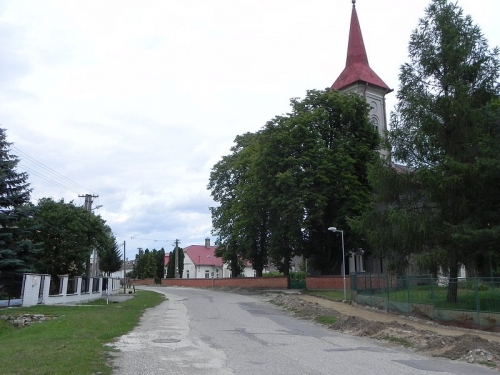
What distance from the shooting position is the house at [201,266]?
97.0m

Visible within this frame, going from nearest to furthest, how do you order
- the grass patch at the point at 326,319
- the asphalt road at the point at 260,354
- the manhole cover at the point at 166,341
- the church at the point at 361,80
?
the asphalt road at the point at 260,354, the manhole cover at the point at 166,341, the grass patch at the point at 326,319, the church at the point at 361,80

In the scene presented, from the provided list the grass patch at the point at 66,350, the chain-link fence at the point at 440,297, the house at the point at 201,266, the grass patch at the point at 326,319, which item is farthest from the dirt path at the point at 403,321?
the house at the point at 201,266

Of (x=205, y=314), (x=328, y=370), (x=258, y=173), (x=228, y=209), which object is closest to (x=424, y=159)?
(x=205, y=314)

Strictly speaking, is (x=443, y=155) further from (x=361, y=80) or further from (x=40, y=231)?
(x=361, y=80)

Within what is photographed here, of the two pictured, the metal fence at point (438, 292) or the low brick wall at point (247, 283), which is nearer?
the metal fence at point (438, 292)

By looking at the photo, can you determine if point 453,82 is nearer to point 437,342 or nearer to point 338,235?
point 437,342

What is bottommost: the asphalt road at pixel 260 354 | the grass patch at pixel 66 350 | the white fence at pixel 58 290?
the asphalt road at pixel 260 354

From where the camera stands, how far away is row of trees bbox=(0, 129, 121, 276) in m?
28.2

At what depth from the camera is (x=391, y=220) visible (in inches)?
862

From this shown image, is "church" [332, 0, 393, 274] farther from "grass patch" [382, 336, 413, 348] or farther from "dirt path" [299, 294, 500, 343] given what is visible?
"grass patch" [382, 336, 413, 348]

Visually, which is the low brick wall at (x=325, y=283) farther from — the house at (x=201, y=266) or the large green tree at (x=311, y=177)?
the house at (x=201, y=266)

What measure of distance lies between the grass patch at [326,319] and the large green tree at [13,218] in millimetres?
16947

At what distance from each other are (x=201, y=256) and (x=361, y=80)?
60.2 meters

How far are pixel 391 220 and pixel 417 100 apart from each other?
5.62 metres
